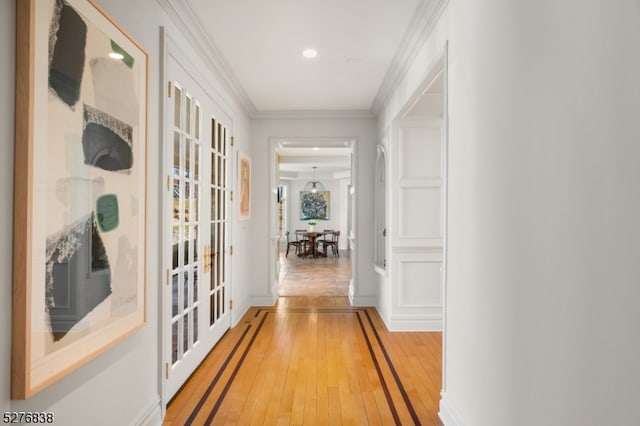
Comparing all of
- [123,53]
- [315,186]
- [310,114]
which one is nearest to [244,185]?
[310,114]

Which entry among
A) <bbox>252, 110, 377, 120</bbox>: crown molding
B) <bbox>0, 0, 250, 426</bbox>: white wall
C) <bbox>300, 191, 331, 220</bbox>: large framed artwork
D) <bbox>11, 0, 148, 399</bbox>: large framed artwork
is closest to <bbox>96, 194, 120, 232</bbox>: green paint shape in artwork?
<bbox>11, 0, 148, 399</bbox>: large framed artwork

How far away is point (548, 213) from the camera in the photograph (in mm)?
1208

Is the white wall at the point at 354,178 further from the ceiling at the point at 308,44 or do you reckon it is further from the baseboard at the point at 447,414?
the baseboard at the point at 447,414

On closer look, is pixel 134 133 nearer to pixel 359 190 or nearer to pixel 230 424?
pixel 230 424

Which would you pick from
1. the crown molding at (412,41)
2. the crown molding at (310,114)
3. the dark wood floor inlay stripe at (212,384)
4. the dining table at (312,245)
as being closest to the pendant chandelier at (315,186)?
the dining table at (312,245)

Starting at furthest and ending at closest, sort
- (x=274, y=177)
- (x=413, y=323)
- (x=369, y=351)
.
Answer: (x=274, y=177)
(x=413, y=323)
(x=369, y=351)

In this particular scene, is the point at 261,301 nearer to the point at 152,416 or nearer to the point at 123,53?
the point at 152,416

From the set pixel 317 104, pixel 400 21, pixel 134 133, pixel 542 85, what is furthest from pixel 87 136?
pixel 317 104

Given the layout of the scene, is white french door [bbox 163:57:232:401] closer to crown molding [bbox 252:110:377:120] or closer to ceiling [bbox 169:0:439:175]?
ceiling [bbox 169:0:439:175]

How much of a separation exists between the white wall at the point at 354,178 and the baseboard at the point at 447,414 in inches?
110

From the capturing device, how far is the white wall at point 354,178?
5047 millimetres

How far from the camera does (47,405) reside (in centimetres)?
130

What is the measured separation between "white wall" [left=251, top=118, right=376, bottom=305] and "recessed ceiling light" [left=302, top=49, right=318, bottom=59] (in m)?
1.85

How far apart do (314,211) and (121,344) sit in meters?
10.8
